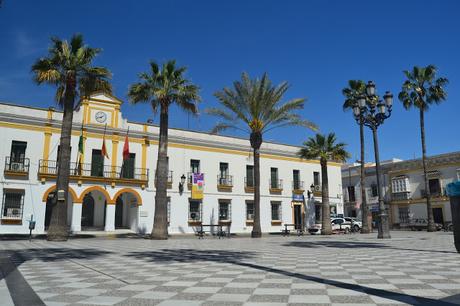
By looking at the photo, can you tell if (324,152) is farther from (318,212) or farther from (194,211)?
(194,211)

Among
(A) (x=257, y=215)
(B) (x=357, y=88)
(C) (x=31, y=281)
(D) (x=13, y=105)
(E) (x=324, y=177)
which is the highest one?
(B) (x=357, y=88)

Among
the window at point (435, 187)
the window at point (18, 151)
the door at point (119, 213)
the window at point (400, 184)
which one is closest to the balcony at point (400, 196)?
the window at point (400, 184)

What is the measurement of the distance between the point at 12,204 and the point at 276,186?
22331 millimetres

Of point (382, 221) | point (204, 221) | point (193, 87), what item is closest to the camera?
point (382, 221)

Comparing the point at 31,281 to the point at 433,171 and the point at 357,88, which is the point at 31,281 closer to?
the point at 357,88

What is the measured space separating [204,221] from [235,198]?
368 centimetres

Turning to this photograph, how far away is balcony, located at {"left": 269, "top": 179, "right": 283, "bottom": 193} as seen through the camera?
121 feet

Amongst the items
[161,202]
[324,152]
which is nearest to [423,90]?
[324,152]

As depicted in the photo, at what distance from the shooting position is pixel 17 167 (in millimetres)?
26125

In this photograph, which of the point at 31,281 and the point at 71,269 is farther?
the point at 71,269

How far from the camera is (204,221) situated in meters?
32.7

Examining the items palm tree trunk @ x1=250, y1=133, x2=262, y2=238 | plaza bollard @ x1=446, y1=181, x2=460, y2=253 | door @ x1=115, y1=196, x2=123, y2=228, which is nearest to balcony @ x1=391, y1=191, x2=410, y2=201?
palm tree trunk @ x1=250, y1=133, x2=262, y2=238

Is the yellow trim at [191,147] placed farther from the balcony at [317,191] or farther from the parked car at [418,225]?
the parked car at [418,225]

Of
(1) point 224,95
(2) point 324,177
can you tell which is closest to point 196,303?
(1) point 224,95
